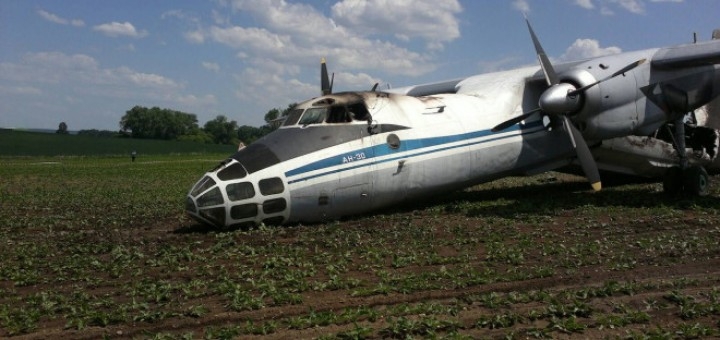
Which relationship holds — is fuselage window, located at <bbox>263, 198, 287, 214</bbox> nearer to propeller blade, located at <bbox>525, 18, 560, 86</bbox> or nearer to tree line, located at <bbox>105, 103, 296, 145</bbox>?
propeller blade, located at <bbox>525, 18, 560, 86</bbox>

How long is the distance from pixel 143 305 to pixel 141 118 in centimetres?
16241

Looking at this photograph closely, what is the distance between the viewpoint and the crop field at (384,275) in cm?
631

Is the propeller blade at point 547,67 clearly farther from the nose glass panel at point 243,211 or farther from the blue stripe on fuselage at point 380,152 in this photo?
the nose glass panel at point 243,211

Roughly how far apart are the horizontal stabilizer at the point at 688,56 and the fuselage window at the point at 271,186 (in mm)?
10687

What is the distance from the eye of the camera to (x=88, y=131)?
172m

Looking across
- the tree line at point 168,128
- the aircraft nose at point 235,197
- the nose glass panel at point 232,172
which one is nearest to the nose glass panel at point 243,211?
the aircraft nose at point 235,197

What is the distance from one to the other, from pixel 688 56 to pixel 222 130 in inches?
6127

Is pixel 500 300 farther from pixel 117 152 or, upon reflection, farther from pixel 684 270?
pixel 117 152

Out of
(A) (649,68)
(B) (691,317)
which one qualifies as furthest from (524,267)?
(A) (649,68)

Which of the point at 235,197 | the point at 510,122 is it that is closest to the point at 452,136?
the point at 510,122

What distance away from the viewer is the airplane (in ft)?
40.0

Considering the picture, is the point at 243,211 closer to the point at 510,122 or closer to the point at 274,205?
the point at 274,205

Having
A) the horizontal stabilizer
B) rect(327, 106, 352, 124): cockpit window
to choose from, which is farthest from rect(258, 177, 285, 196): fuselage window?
the horizontal stabilizer

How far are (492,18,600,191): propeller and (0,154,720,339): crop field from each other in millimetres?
971
